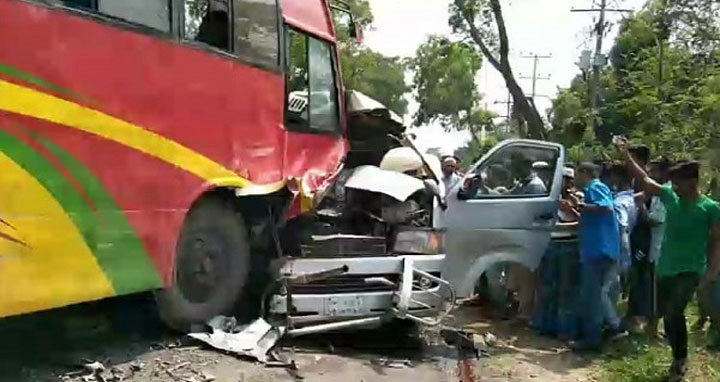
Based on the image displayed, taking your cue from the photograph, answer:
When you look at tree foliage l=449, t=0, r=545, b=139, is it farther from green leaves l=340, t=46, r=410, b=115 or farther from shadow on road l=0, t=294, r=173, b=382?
shadow on road l=0, t=294, r=173, b=382

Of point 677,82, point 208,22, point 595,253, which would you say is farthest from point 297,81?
point 677,82

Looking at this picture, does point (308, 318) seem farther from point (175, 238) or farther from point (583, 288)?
point (583, 288)

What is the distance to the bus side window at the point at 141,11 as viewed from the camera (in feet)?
19.7

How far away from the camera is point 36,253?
Answer: 17.6 feet

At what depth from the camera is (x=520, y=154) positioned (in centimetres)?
911

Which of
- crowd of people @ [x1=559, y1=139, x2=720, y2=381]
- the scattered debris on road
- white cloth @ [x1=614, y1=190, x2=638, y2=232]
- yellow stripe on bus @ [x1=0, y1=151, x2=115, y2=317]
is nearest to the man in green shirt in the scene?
crowd of people @ [x1=559, y1=139, x2=720, y2=381]

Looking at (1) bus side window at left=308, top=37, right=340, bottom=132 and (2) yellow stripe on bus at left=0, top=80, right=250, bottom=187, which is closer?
(2) yellow stripe on bus at left=0, top=80, right=250, bottom=187

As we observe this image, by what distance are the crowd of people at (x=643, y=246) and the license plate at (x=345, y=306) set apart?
2121mm

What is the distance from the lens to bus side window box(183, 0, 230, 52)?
690 centimetres

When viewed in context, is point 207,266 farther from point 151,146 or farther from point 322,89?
point 322,89

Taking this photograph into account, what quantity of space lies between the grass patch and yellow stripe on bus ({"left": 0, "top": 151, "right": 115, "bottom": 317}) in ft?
13.2

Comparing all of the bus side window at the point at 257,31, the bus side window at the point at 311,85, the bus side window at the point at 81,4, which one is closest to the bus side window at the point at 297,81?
the bus side window at the point at 311,85

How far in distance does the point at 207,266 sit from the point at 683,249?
3.47m

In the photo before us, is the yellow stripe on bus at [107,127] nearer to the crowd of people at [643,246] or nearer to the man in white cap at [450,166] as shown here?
the crowd of people at [643,246]
